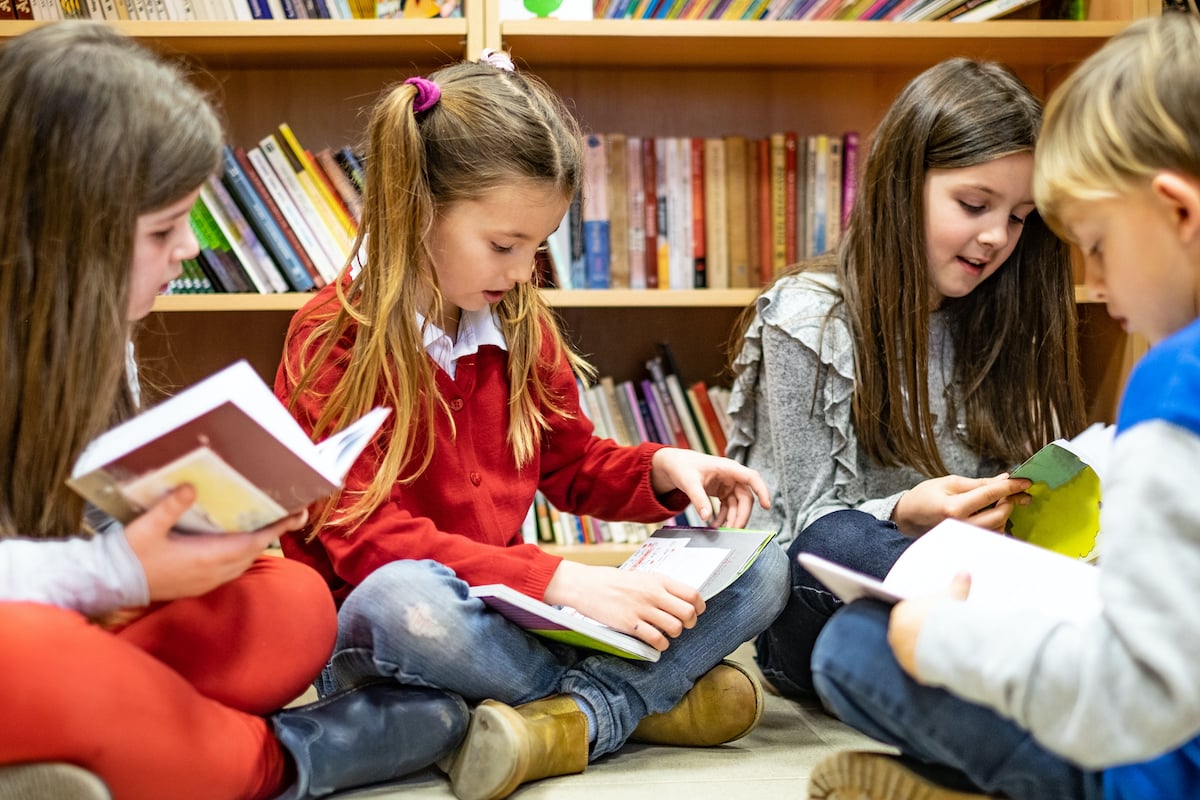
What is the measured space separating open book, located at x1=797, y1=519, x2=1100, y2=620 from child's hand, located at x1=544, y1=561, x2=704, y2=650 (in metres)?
0.24

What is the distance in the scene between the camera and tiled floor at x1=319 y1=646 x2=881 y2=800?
1.01m

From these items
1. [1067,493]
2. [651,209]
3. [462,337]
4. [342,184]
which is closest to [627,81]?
[651,209]

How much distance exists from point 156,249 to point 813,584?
731 millimetres

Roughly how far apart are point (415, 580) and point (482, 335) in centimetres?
33

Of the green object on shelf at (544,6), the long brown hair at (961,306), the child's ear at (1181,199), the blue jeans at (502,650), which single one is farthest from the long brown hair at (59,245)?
the green object on shelf at (544,6)

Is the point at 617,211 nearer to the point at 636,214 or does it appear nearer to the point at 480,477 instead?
the point at 636,214

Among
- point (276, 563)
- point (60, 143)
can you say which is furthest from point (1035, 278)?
point (60, 143)

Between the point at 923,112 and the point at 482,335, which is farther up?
the point at 923,112

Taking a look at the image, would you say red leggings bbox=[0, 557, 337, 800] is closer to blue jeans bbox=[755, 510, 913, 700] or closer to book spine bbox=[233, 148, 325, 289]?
blue jeans bbox=[755, 510, 913, 700]

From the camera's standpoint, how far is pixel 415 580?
1045 millimetres

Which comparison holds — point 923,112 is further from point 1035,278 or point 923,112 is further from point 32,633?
point 32,633

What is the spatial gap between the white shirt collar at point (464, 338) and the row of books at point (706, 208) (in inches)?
21.8

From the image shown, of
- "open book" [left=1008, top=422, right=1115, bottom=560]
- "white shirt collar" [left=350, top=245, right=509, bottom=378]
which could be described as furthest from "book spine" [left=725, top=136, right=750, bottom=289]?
"open book" [left=1008, top=422, right=1115, bottom=560]

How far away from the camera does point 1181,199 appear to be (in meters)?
0.69
